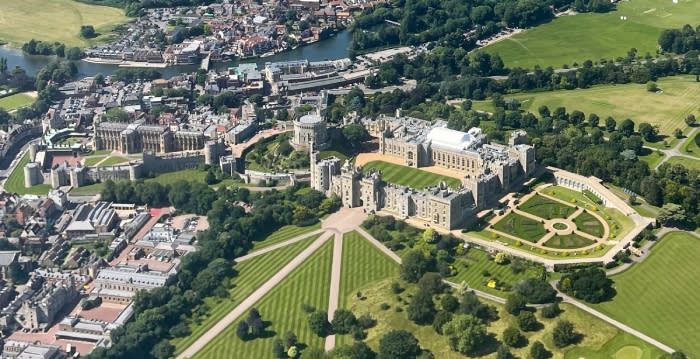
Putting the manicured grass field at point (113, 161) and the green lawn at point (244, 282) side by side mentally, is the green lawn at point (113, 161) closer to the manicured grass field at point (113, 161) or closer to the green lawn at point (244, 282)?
the manicured grass field at point (113, 161)

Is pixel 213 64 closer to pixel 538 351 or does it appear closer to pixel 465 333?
pixel 465 333

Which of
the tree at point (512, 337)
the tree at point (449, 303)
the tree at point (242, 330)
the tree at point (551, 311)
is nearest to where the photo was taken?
the tree at point (512, 337)

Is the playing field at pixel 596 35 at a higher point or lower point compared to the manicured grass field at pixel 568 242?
higher

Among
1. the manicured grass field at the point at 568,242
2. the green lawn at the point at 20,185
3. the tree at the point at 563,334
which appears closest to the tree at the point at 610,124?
the manicured grass field at the point at 568,242

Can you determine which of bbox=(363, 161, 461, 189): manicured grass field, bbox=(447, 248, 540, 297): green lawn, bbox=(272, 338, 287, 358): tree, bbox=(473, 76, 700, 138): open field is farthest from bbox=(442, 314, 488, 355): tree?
bbox=(473, 76, 700, 138): open field

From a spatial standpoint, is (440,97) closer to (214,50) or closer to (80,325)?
(214,50)
